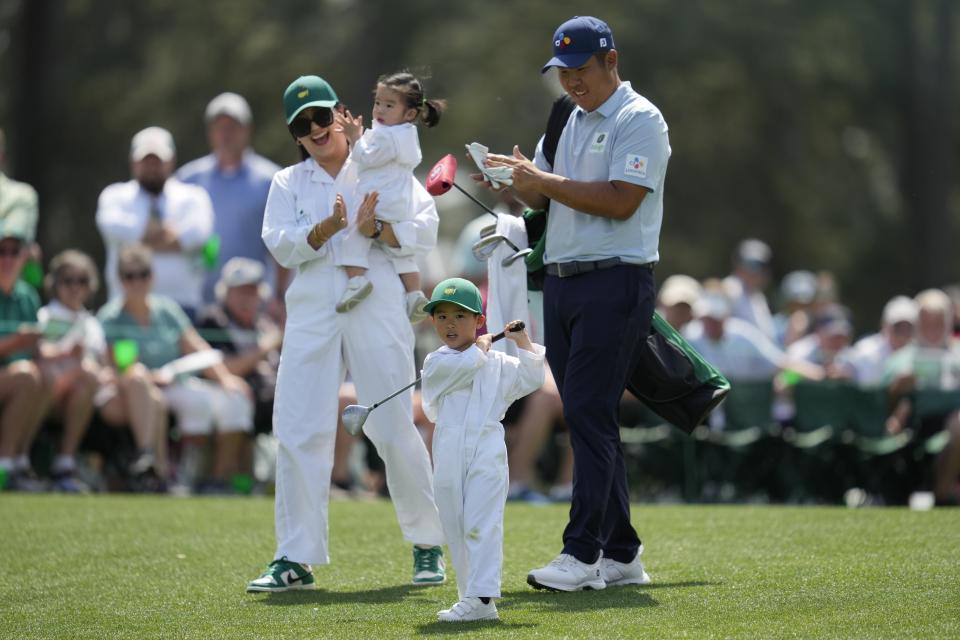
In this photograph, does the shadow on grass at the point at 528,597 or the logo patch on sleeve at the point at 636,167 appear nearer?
the shadow on grass at the point at 528,597

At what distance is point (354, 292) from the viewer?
7273mm

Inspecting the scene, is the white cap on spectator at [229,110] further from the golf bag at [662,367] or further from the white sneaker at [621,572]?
the white sneaker at [621,572]

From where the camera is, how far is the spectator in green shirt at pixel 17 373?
11594mm

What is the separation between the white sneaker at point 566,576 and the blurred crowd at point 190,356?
14.6 ft

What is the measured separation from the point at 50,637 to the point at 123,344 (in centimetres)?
606

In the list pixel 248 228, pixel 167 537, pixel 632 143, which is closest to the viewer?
pixel 632 143

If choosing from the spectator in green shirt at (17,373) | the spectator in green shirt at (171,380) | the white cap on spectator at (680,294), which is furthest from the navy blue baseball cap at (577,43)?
the white cap on spectator at (680,294)

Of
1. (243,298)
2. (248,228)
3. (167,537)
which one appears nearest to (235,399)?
(243,298)

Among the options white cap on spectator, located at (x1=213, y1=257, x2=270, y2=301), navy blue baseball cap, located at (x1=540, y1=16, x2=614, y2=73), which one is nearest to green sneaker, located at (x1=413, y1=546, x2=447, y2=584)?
navy blue baseball cap, located at (x1=540, y1=16, x2=614, y2=73)

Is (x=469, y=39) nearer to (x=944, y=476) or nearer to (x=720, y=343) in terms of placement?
(x=720, y=343)

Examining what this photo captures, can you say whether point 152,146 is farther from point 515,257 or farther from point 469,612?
point 469,612

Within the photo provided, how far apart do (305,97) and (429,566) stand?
220 cm

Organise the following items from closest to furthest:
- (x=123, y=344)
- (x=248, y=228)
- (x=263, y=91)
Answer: (x=123, y=344)
(x=248, y=228)
(x=263, y=91)

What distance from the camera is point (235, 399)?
1220 cm
